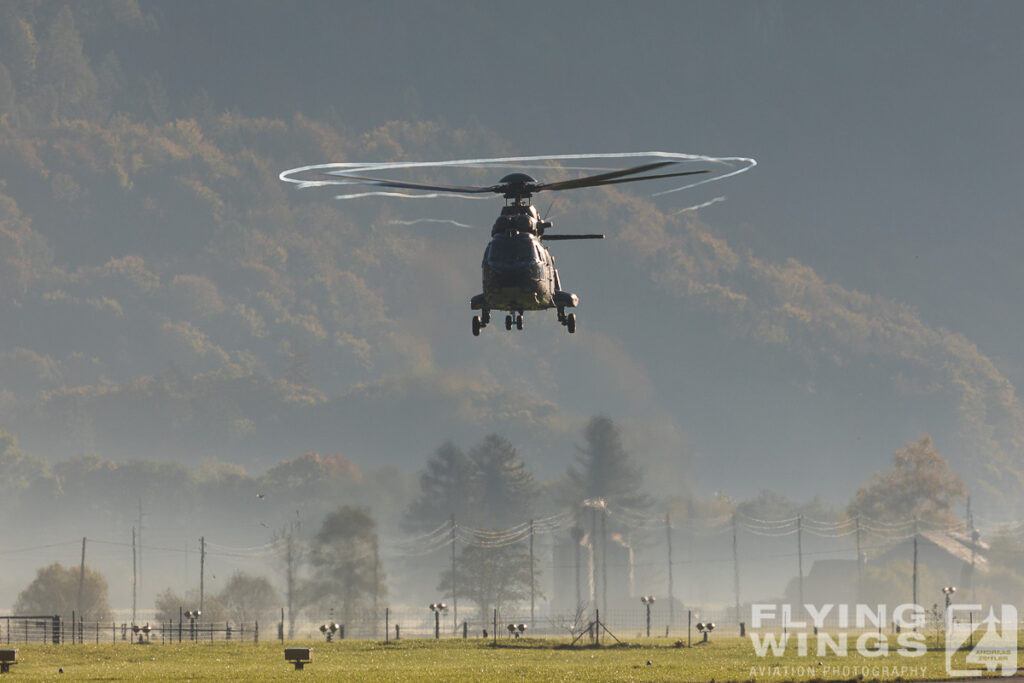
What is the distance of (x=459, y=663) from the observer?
82375mm

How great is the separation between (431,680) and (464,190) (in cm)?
2224

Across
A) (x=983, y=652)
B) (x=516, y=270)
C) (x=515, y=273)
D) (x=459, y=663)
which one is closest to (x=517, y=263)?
(x=516, y=270)

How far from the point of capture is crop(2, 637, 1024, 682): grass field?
6712 centimetres

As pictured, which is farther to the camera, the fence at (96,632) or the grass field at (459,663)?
the fence at (96,632)

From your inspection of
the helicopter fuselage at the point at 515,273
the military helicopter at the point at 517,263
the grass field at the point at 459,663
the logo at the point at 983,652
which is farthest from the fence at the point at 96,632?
the logo at the point at 983,652

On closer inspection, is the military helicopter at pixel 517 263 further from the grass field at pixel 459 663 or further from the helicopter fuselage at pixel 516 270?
the grass field at pixel 459 663

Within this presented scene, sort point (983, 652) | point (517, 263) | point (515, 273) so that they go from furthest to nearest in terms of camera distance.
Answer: point (983, 652)
point (517, 263)
point (515, 273)

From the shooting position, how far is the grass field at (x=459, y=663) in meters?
67.1

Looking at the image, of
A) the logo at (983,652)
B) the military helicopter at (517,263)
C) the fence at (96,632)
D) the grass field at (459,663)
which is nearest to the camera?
the grass field at (459,663)

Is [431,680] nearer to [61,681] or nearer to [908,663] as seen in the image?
[61,681]

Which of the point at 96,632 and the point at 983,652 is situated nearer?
the point at 983,652

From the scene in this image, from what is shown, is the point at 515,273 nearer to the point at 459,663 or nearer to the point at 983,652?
the point at 459,663

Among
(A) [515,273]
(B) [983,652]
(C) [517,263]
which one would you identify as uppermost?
(C) [517,263]

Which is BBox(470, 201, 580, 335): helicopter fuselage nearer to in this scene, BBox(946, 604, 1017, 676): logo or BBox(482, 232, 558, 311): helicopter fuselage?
BBox(482, 232, 558, 311): helicopter fuselage
